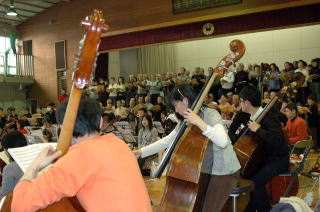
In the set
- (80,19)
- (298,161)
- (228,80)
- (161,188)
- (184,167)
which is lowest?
(161,188)

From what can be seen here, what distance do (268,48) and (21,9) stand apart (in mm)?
12457

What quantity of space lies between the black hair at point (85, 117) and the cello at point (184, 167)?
4.07ft

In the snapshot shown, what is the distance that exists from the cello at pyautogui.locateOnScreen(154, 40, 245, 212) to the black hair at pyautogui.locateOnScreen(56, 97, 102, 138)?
48.8 inches

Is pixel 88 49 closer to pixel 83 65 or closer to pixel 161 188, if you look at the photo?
pixel 83 65

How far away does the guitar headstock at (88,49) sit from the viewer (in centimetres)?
152

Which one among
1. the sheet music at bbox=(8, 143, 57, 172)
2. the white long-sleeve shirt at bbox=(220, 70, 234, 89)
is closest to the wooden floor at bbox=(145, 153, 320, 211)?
the sheet music at bbox=(8, 143, 57, 172)

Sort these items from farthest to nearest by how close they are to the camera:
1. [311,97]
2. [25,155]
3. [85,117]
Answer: [311,97] → [25,155] → [85,117]

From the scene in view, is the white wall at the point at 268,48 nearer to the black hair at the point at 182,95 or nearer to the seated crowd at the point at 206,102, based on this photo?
the seated crowd at the point at 206,102

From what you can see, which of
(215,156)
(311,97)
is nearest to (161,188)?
(215,156)

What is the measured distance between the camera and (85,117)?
1717 mm

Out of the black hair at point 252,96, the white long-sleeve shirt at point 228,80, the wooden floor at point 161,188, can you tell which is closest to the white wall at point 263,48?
the white long-sleeve shirt at point 228,80

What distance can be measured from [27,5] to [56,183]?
1860 centimetres

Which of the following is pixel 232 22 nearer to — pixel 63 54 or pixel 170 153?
pixel 63 54

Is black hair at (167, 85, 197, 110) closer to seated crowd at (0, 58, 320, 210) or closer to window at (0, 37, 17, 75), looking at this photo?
seated crowd at (0, 58, 320, 210)
